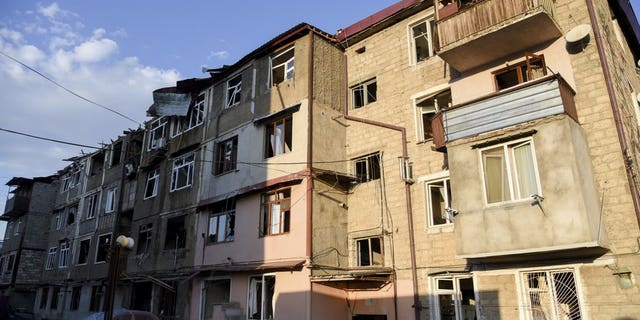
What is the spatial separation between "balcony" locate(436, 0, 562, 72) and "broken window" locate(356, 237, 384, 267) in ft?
21.0

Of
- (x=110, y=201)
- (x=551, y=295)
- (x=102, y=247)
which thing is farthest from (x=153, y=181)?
(x=551, y=295)

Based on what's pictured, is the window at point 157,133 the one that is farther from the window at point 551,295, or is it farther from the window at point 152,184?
the window at point 551,295

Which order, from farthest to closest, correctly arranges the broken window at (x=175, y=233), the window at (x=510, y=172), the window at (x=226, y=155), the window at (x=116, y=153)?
the window at (x=116, y=153), the broken window at (x=175, y=233), the window at (x=226, y=155), the window at (x=510, y=172)

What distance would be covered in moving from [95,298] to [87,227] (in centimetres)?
577

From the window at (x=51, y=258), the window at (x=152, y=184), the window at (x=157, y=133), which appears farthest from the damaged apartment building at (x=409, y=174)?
the window at (x=51, y=258)

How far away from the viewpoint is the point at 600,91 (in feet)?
37.1

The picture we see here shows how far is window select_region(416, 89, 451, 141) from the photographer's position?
50.2 ft

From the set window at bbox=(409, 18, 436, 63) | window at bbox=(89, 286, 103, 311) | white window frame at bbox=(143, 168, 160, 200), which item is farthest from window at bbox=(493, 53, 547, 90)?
window at bbox=(89, 286, 103, 311)

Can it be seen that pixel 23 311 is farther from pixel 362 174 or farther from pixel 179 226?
pixel 362 174

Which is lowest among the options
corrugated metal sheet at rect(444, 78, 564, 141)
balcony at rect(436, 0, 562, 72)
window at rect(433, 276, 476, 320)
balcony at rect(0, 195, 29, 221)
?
window at rect(433, 276, 476, 320)

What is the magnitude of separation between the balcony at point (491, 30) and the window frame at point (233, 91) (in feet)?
32.4

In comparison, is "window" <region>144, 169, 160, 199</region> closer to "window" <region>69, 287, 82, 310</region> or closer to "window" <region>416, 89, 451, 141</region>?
"window" <region>69, 287, 82, 310</region>

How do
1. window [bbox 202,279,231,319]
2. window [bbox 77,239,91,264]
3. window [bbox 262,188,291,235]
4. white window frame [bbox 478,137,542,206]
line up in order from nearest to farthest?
white window frame [bbox 478,137,542,206] → window [bbox 262,188,291,235] → window [bbox 202,279,231,319] → window [bbox 77,239,91,264]

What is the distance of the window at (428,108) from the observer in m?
15.3
